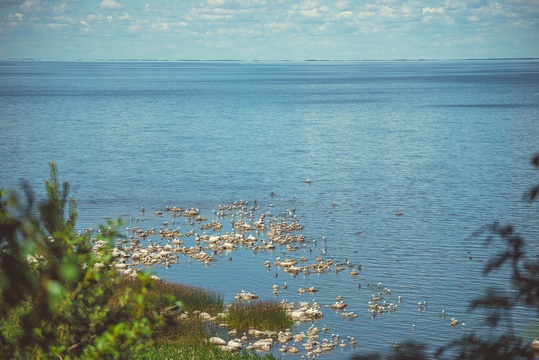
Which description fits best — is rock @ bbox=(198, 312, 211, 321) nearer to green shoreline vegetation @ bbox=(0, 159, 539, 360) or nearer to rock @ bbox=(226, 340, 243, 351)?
rock @ bbox=(226, 340, 243, 351)

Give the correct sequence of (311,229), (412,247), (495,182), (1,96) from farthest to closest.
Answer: (1,96)
(495,182)
(311,229)
(412,247)

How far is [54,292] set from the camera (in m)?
4.42

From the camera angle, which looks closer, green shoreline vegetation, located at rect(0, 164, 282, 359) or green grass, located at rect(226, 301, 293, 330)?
green shoreline vegetation, located at rect(0, 164, 282, 359)

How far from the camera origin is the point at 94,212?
44344 millimetres

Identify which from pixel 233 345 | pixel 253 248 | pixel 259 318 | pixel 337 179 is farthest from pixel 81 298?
pixel 337 179

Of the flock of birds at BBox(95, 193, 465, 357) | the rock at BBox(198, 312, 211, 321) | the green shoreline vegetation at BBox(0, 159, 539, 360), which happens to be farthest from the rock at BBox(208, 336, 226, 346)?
the green shoreline vegetation at BBox(0, 159, 539, 360)

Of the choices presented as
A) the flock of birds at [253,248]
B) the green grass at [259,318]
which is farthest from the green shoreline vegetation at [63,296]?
the flock of birds at [253,248]

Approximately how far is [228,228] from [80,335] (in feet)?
99.2

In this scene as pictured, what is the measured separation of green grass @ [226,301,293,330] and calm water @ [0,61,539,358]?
705 millimetres

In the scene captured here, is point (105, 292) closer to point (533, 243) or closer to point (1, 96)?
point (533, 243)

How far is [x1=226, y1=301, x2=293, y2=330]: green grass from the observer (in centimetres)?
2400

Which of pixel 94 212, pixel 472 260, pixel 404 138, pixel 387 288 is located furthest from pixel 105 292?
pixel 404 138

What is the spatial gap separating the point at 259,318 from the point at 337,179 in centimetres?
3298

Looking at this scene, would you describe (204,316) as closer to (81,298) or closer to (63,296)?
(81,298)
